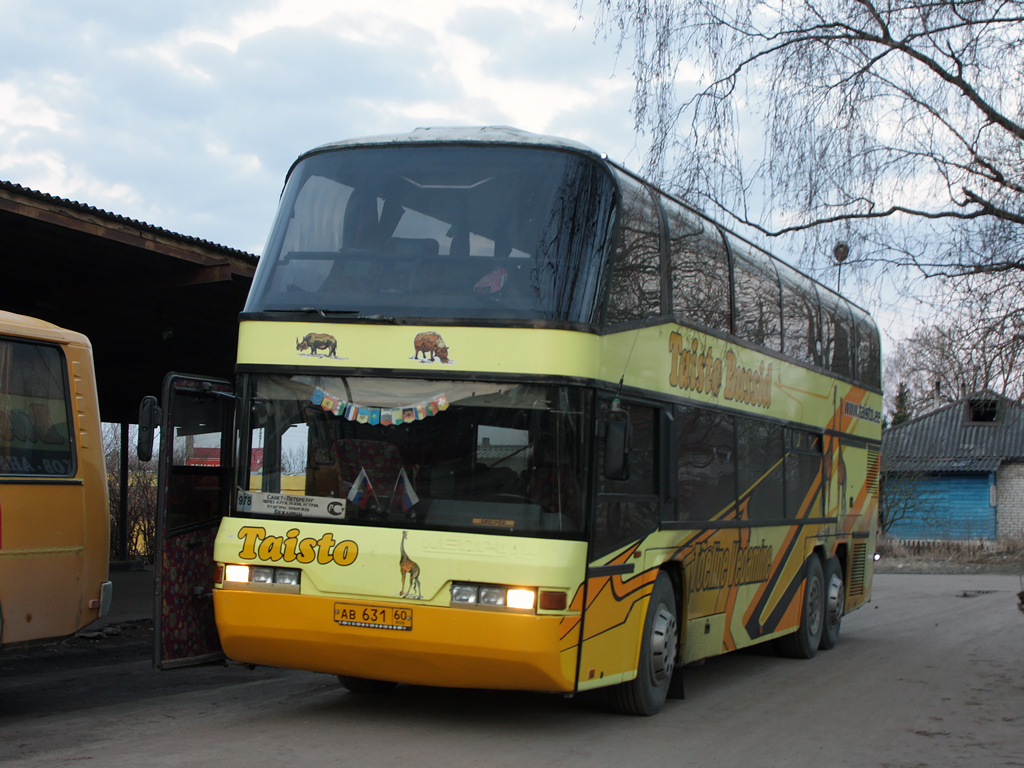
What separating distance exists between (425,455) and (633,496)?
1653mm

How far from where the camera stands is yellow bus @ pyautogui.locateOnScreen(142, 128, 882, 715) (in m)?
7.09

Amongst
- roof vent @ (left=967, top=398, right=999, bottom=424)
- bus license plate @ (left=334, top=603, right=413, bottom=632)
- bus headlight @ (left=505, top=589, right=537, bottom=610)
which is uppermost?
roof vent @ (left=967, top=398, right=999, bottom=424)

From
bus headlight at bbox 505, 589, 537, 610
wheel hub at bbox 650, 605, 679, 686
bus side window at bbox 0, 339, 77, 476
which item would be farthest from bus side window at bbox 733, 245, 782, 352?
bus side window at bbox 0, 339, 77, 476

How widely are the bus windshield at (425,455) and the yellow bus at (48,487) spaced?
1271 mm

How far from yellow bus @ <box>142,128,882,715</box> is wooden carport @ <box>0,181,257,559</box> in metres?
4.40

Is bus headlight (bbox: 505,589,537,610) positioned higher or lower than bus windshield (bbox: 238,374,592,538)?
lower

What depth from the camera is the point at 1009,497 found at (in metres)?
47.0

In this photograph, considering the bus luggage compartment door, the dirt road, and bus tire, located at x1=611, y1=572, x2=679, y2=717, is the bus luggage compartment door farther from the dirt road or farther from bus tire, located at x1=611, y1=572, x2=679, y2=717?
bus tire, located at x1=611, y1=572, x2=679, y2=717

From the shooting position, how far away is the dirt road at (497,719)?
677 cm

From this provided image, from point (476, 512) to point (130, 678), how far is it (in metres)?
4.66

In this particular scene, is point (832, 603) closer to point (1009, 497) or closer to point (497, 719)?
point (497, 719)

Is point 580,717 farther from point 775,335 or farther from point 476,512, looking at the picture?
point 775,335

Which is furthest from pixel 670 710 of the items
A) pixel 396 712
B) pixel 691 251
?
pixel 691 251

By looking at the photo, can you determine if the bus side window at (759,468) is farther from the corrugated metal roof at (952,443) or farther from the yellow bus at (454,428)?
the corrugated metal roof at (952,443)
